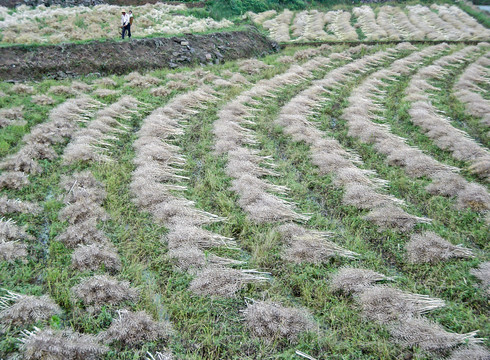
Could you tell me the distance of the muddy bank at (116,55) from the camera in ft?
38.0

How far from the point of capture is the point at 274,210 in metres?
5.70

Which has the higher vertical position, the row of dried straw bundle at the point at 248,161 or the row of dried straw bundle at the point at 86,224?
the row of dried straw bundle at the point at 248,161

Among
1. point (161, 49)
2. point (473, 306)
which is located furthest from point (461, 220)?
point (161, 49)

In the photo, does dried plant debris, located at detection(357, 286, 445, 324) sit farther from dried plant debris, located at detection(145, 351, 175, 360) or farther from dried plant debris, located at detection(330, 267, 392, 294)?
dried plant debris, located at detection(145, 351, 175, 360)

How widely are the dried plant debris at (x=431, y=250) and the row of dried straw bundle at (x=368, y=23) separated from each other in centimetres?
1833

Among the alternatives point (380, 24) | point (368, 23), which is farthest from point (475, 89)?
point (368, 23)

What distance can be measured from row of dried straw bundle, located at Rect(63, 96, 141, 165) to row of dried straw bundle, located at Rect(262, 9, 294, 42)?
12.5 metres

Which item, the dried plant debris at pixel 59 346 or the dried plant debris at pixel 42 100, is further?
the dried plant debris at pixel 42 100

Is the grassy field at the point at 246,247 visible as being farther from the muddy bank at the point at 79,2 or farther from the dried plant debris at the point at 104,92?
the muddy bank at the point at 79,2

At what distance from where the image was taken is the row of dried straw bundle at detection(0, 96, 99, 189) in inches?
245

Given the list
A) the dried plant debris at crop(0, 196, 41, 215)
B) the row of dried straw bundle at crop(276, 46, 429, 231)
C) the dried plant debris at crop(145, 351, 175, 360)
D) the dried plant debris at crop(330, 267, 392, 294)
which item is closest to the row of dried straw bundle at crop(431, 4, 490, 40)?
the row of dried straw bundle at crop(276, 46, 429, 231)

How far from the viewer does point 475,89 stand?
12164 mm

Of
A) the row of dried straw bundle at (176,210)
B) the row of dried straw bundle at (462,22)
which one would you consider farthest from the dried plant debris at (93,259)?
the row of dried straw bundle at (462,22)

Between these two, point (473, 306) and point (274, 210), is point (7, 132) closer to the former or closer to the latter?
point (274, 210)
